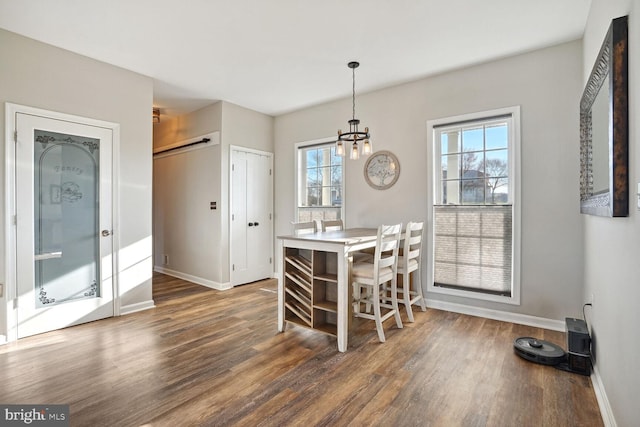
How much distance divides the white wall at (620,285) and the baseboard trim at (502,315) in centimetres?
84

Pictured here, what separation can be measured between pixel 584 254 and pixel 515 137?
1.25 metres

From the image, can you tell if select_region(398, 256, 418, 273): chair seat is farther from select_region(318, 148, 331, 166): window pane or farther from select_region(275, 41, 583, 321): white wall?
select_region(318, 148, 331, 166): window pane

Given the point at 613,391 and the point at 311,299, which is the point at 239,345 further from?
the point at 613,391

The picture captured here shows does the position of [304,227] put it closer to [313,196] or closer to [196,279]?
[313,196]

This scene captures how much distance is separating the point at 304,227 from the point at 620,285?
2.65m

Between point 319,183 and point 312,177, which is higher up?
point 312,177

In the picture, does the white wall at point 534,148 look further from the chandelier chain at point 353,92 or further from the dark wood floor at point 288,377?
the dark wood floor at point 288,377

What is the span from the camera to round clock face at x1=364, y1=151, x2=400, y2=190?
13.2 ft

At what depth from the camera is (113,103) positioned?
347cm

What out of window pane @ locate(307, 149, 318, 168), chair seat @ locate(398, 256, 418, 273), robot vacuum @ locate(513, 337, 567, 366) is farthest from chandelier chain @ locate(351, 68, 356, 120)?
robot vacuum @ locate(513, 337, 567, 366)

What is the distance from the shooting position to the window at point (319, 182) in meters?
4.68
